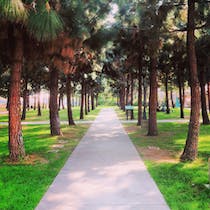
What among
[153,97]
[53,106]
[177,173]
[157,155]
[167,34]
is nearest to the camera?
[177,173]

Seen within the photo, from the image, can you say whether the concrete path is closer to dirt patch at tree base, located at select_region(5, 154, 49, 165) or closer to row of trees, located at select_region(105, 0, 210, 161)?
dirt patch at tree base, located at select_region(5, 154, 49, 165)

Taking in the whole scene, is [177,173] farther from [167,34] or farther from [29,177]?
[167,34]

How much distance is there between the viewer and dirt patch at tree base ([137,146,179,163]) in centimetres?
1065

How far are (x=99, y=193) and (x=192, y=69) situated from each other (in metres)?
5.44

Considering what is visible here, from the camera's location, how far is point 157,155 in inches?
458

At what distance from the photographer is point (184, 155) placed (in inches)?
421

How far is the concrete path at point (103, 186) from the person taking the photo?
6.17 m

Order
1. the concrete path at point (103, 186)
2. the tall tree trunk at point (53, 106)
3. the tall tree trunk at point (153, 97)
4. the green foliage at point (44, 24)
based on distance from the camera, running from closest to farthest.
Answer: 1. the concrete path at point (103, 186)
2. the green foliage at point (44, 24)
3. the tall tree trunk at point (153, 97)
4. the tall tree trunk at point (53, 106)

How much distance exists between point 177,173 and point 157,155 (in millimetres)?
→ 2868

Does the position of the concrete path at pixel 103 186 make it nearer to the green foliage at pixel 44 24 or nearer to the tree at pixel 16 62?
the tree at pixel 16 62

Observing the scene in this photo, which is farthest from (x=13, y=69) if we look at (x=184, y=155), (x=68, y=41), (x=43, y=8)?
(x=184, y=155)

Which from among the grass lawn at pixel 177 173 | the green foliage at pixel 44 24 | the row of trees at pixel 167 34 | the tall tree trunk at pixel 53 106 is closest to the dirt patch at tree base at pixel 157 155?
the grass lawn at pixel 177 173

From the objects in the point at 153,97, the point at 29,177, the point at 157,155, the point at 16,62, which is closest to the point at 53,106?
the point at 153,97

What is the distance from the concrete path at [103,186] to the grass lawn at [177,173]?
0.25 m
